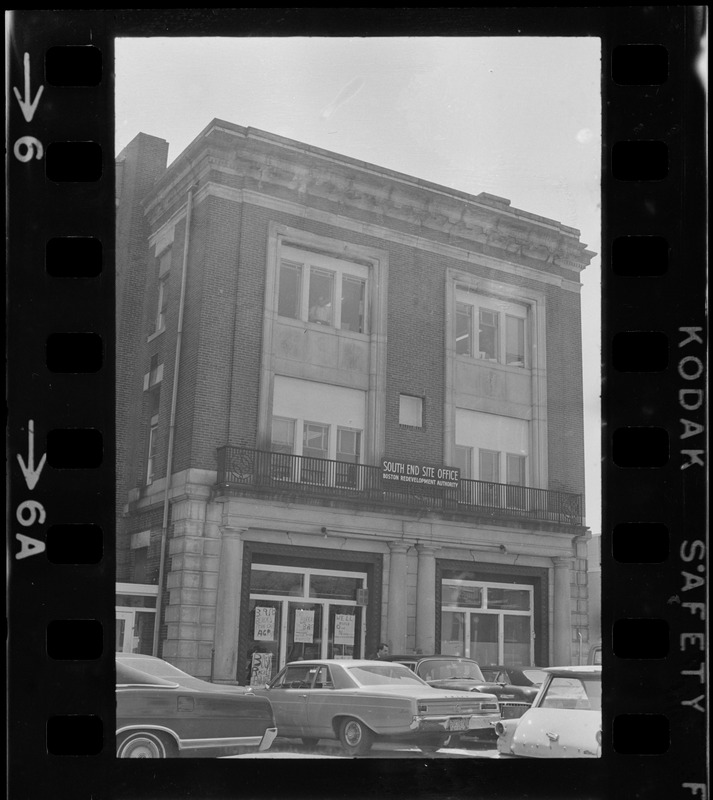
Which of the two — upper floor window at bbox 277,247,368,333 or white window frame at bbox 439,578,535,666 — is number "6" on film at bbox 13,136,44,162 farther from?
white window frame at bbox 439,578,535,666

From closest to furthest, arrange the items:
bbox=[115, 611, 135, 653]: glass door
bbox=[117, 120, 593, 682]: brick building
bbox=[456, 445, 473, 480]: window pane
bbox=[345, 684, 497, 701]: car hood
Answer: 1. bbox=[115, 611, 135, 653]: glass door
2. bbox=[345, 684, 497, 701]: car hood
3. bbox=[117, 120, 593, 682]: brick building
4. bbox=[456, 445, 473, 480]: window pane

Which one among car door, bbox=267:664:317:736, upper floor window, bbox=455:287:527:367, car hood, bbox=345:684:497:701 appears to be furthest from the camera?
upper floor window, bbox=455:287:527:367

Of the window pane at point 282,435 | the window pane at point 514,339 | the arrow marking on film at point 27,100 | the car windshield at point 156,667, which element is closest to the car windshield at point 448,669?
the car windshield at point 156,667

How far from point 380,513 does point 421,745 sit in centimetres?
100

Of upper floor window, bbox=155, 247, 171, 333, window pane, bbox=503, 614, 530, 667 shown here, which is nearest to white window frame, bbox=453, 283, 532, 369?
window pane, bbox=503, 614, 530, 667

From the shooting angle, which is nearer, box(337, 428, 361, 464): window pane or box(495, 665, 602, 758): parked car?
box(495, 665, 602, 758): parked car

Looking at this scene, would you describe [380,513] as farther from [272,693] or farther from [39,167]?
[39,167]

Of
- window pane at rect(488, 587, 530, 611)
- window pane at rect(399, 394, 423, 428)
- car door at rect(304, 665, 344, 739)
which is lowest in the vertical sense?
car door at rect(304, 665, 344, 739)

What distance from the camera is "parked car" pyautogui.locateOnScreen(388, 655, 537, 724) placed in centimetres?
390

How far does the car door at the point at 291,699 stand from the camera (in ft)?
12.1

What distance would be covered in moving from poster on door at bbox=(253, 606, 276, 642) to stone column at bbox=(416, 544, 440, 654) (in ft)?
2.07

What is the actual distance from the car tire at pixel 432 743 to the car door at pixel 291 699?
490 mm

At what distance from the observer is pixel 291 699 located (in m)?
3.73

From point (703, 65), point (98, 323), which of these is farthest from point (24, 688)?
point (703, 65)
